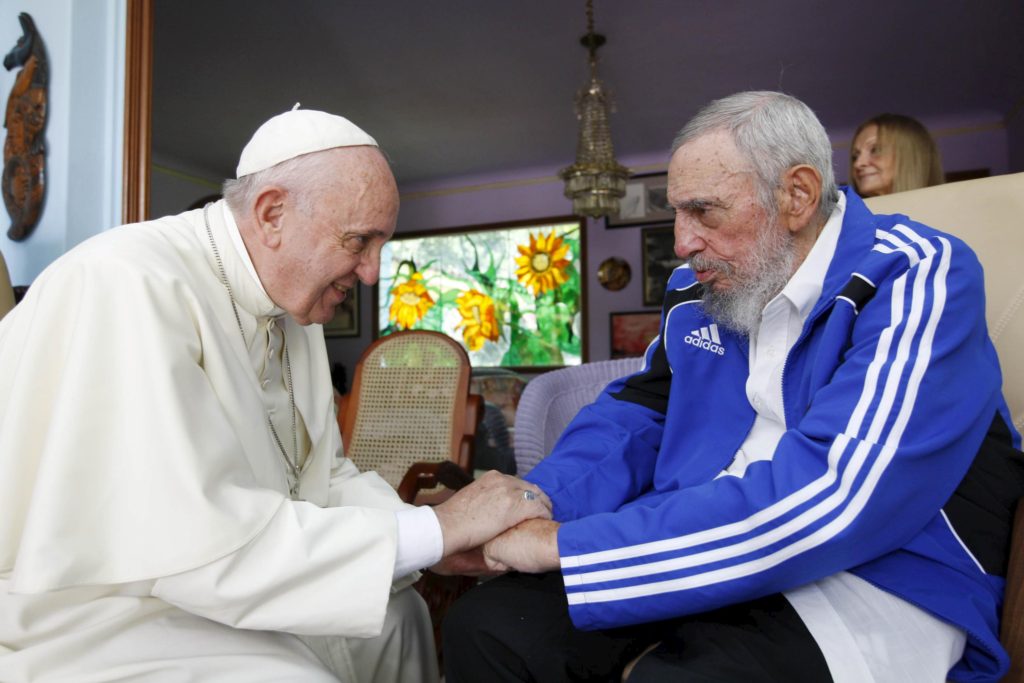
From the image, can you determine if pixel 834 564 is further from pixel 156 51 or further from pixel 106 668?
pixel 156 51

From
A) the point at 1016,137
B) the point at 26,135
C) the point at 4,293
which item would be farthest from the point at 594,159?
the point at 4,293

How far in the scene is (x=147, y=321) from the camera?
116cm

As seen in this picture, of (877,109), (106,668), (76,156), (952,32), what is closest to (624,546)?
(106,668)

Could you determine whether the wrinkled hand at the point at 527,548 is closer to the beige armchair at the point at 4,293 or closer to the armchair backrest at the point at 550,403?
the armchair backrest at the point at 550,403

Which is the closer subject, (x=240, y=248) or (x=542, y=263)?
(x=240, y=248)

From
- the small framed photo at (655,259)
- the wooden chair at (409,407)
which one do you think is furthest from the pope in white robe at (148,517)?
the small framed photo at (655,259)

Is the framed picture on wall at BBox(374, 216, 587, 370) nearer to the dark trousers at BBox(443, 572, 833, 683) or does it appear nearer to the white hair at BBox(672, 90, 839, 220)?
the white hair at BBox(672, 90, 839, 220)

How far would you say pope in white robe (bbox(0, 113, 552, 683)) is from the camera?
3.50 feet

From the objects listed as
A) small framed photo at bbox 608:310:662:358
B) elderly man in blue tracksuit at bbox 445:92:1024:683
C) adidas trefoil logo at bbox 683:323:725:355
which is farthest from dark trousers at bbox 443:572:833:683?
small framed photo at bbox 608:310:662:358

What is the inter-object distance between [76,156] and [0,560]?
1.83 metres

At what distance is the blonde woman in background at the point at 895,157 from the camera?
2834 millimetres

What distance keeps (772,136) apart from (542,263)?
7.64 meters

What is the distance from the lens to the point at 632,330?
8.52 metres

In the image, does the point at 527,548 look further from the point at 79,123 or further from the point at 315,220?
the point at 79,123
